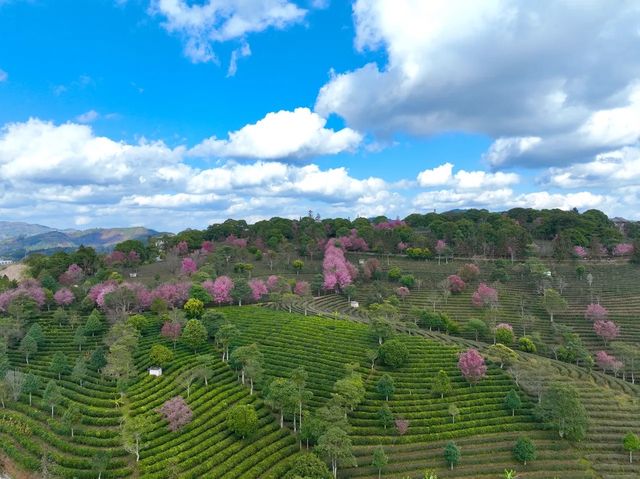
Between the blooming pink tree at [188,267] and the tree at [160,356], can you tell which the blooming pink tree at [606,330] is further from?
the blooming pink tree at [188,267]

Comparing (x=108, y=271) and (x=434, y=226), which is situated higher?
(x=434, y=226)

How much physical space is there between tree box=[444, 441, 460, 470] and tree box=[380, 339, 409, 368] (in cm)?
1218

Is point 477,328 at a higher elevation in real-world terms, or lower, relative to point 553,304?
lower

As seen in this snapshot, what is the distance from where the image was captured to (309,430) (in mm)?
30797

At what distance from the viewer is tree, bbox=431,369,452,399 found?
38.1 m

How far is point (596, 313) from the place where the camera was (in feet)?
199

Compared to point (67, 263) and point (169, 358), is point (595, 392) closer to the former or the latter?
point (169, 358)

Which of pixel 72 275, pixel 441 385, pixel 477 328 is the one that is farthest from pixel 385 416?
pixel 72 275

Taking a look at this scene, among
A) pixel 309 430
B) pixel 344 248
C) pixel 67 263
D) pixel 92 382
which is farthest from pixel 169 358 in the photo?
pixel 344 248

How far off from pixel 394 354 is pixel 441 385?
244 inches

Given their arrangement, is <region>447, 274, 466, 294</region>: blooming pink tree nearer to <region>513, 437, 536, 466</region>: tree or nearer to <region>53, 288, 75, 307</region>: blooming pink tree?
<region>513, 437, 536, 466</region>: tree

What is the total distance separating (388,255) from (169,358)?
220 ft

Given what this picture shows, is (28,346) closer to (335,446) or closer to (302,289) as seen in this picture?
(302,289)

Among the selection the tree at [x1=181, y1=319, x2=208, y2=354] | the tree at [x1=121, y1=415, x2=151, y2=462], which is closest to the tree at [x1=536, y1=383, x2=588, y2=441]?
the tree at [x1=121, y1=415, x2=151, y2=462]
